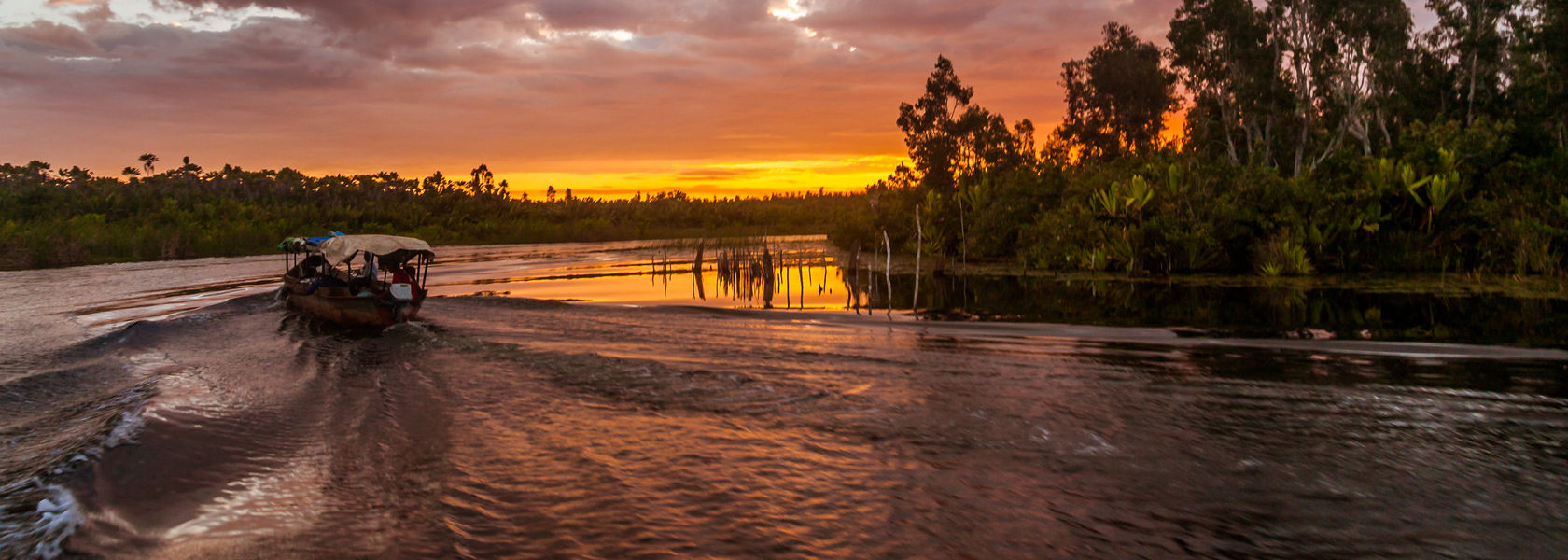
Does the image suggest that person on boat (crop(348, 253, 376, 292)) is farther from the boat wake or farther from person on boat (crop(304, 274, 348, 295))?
the boat wake

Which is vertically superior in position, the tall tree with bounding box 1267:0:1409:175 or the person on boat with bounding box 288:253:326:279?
the tall tree with bounding box 1267:0:1409:175

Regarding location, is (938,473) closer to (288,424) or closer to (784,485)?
(784,485)

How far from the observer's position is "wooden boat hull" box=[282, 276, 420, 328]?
56.4 feet

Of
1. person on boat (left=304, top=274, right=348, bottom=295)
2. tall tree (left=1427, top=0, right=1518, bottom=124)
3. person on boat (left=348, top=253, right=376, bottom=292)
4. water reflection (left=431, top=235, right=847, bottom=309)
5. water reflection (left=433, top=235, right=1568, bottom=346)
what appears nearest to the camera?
water reflection (left=433, top=235, right=1568, bottom=346)

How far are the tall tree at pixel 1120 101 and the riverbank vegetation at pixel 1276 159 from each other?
0.12 m

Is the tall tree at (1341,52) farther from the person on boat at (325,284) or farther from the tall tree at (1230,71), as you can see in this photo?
the person on boat at (325,284)

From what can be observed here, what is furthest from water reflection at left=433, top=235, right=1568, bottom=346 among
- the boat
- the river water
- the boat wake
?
the boat

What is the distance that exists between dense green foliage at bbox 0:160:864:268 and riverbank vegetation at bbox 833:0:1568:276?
13.5 metres

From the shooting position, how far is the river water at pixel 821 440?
6.14m

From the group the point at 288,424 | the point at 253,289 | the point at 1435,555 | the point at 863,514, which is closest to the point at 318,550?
the point at 863,514

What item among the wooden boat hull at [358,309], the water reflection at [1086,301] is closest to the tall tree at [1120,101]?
the water reflection at [1086,301]

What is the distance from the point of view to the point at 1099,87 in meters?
46.9

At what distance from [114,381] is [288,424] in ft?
17.6

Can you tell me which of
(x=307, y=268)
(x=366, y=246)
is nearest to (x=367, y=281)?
(x=366, y=246)
